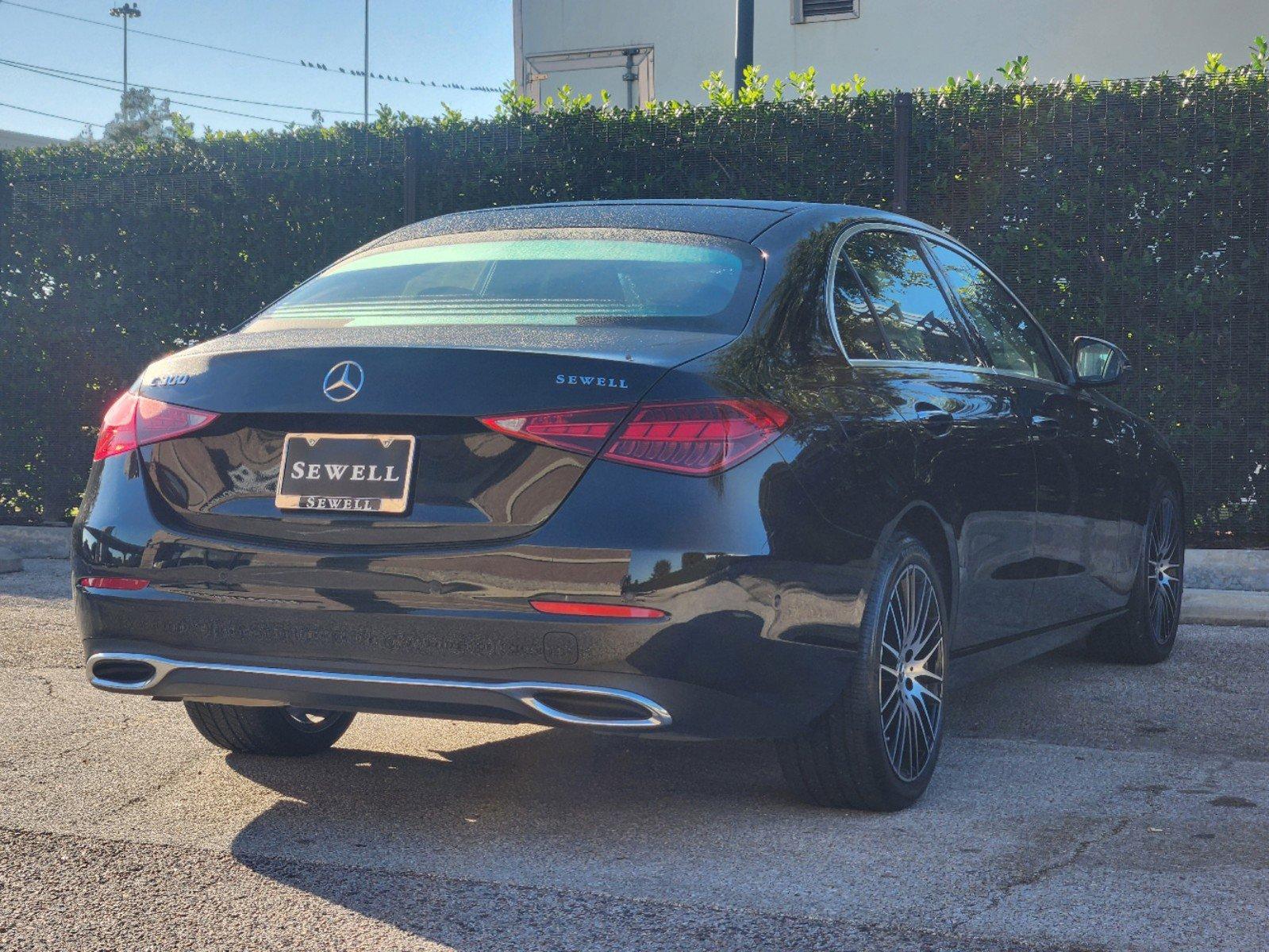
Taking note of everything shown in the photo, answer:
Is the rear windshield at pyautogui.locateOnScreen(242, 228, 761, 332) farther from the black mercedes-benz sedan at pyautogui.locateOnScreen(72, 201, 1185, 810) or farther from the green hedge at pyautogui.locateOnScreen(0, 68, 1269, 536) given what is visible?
the green hedge at pyautogui.locateOnScreen(0, 68, 1269, 536)

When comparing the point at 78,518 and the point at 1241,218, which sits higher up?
the point at 1241,218

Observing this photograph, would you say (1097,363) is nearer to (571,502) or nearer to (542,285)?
(542,285)

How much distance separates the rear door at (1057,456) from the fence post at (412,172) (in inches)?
207

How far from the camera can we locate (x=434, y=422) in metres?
3.45

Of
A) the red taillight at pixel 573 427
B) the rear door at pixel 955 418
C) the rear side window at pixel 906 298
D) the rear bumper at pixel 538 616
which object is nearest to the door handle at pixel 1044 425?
the rear door at pixel 955 418

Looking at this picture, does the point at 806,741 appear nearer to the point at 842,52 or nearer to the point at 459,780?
the point at 459,780

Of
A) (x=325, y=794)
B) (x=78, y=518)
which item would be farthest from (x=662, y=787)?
(x=78, y=518)

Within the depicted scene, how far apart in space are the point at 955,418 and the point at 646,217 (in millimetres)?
1042

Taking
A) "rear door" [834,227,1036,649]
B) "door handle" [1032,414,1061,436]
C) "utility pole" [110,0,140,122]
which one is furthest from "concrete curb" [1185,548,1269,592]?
"utility pole" [110,0,140,122]

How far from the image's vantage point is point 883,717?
397cm

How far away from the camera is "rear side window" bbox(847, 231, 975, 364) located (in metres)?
4.46

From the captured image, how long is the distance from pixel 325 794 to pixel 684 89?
18.0 meters

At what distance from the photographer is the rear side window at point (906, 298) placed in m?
4.46

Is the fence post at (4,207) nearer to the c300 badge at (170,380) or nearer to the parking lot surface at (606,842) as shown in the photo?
the parking lot surface at (606,842)
